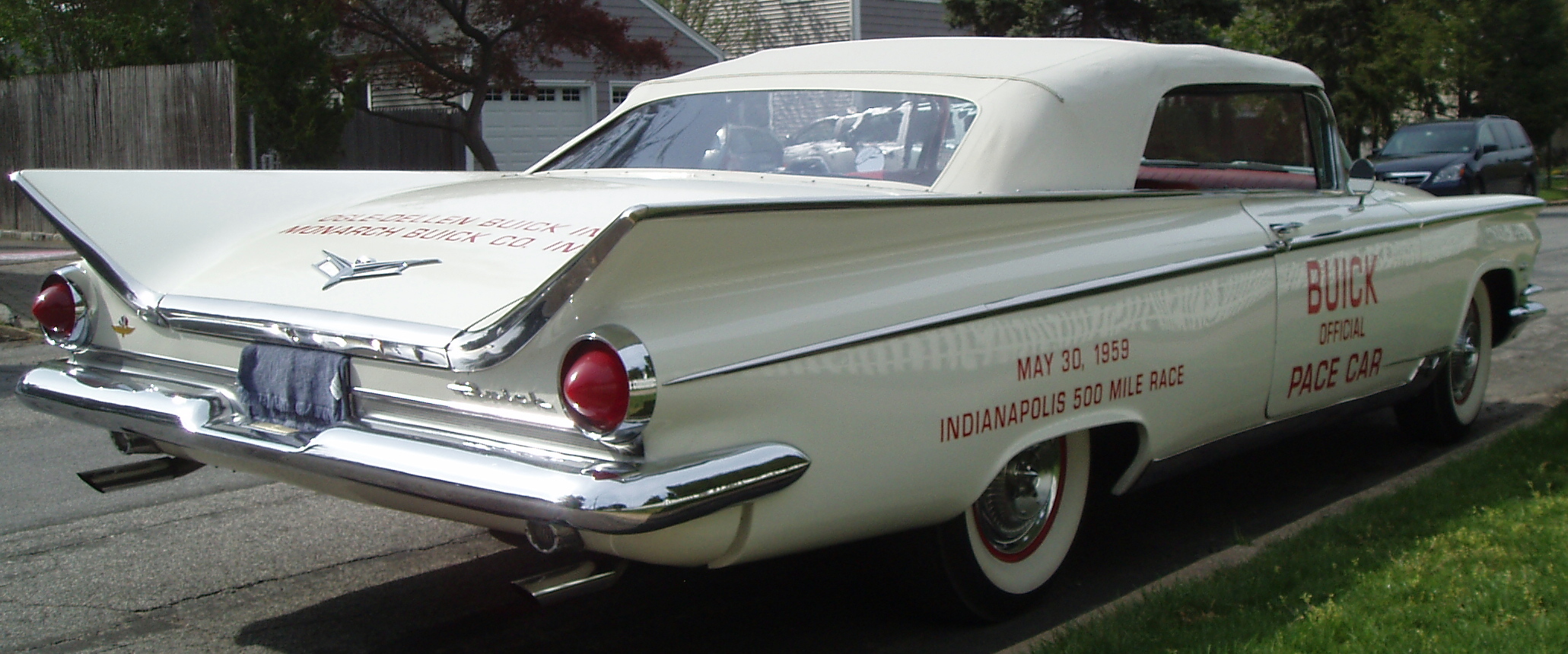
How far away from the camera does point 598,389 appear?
2738mm

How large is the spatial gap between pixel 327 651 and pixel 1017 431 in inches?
73.3

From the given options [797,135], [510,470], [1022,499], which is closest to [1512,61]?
[797,135]

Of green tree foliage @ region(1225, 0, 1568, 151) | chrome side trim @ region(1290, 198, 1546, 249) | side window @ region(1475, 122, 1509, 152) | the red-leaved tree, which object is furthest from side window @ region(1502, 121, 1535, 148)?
chrome side trim @ region(1290, 198, 1546, 249)

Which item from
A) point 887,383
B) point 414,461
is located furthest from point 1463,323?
point 414,461

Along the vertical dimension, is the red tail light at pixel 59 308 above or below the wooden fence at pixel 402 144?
below

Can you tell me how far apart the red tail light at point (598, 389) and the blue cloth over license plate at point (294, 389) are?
0.67m

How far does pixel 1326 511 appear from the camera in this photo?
4648 mm

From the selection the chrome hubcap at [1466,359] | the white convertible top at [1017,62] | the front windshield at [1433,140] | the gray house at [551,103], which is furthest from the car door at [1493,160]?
the white convertible top at [1017,62]

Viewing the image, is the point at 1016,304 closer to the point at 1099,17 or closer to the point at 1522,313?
the point at 1522,313

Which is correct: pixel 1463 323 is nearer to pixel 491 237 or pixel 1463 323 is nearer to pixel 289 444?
pixel 491 237

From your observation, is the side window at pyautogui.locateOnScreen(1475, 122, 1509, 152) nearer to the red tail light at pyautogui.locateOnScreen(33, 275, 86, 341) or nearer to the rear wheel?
the rear wheel

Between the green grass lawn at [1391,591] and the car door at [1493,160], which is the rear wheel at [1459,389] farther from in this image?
the car door at [1493,160]

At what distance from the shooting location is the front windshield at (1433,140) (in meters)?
18.6

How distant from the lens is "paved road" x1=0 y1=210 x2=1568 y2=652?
373cm
